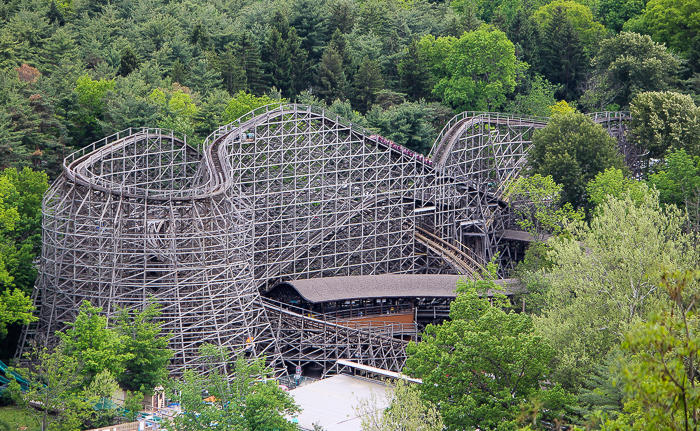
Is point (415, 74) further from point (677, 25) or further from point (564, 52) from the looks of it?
point (677, 25)

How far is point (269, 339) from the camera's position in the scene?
37.4 meters

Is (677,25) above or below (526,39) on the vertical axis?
above

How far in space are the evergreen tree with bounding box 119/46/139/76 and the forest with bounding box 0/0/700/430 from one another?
150 millimetres

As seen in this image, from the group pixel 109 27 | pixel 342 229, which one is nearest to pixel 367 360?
pixel 342 229

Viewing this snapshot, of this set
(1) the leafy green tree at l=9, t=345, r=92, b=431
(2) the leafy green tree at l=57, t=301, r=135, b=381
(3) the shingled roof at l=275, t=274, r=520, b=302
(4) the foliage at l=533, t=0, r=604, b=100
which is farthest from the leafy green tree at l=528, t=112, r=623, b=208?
(1) the leafy green tree at l=9, t=345, r=92, b=431

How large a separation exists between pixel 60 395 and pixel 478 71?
149 feet

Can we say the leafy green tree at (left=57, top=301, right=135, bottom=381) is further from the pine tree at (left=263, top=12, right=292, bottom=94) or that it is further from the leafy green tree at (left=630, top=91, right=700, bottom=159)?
the pine tree at (left=263, top=12, right=292, bottom=94)

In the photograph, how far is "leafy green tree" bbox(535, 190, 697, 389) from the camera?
2833 centimetres

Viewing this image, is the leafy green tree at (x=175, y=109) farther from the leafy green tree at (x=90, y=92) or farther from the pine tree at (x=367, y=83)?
the pine tree at (x=367, y=83)

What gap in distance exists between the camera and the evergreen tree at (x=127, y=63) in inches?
2383

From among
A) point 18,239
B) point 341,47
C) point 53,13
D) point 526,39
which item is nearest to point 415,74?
point 341,47

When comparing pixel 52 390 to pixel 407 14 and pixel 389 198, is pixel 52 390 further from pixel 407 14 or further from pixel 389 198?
pixel 407 14

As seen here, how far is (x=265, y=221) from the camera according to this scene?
42.2m

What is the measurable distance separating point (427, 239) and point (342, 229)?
5078mm
